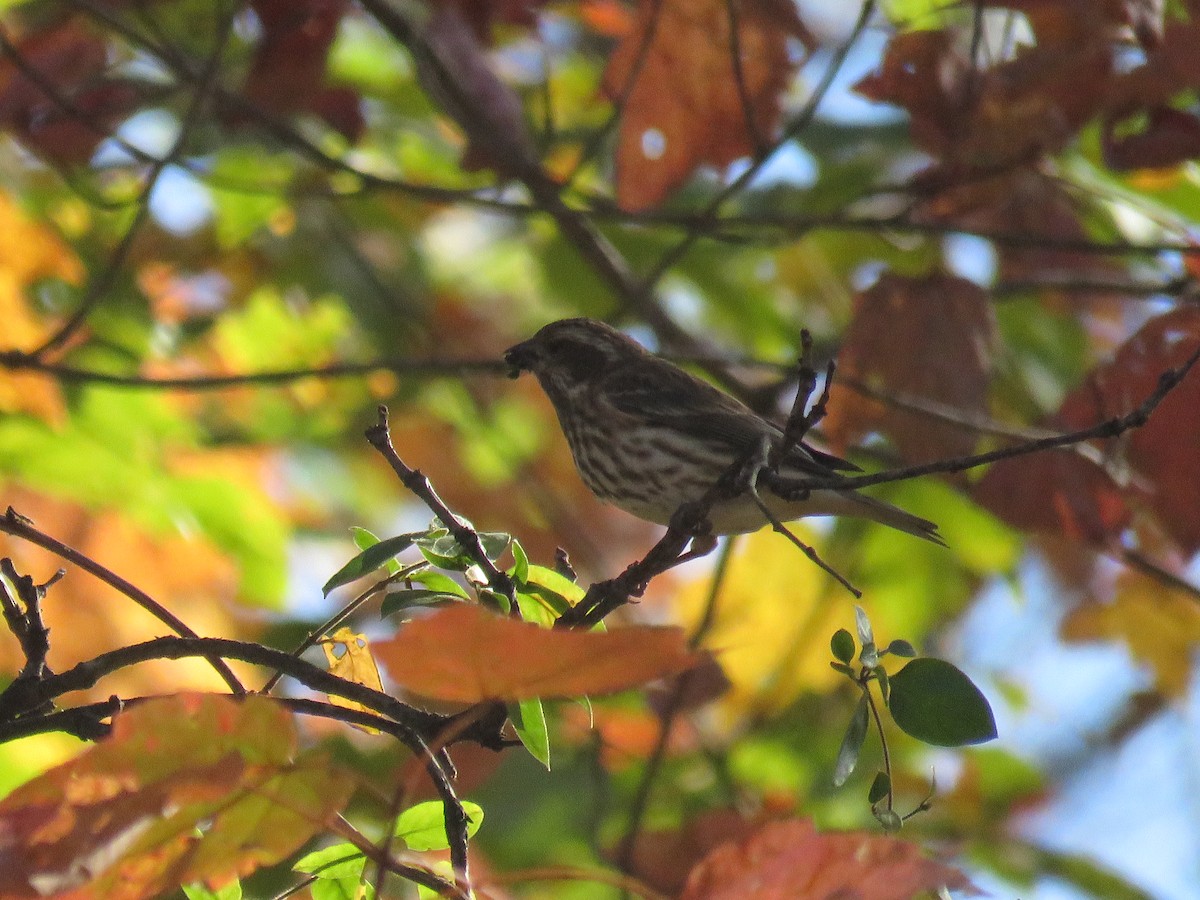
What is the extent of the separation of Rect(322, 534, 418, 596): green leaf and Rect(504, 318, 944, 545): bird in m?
2.40

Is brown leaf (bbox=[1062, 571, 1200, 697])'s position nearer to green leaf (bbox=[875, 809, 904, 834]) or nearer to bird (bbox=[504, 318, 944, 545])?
bird (bbox=[504, 318, 944, 545])

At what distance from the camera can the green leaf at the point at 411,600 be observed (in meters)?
2.30

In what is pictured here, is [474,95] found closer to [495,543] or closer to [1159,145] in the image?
[1159,145]

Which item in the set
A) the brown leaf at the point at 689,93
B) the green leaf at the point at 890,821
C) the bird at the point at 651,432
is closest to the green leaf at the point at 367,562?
the green leaf at the point at 890,821

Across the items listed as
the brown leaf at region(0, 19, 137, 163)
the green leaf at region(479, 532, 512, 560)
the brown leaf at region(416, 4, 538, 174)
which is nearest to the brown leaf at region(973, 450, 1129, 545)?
the brown leaf at region(416, 4, 538, 174)

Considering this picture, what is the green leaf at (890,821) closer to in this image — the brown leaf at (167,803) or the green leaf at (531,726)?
the green leaf at (531,726)

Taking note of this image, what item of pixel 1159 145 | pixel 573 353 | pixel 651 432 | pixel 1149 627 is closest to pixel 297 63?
pixel 573 353

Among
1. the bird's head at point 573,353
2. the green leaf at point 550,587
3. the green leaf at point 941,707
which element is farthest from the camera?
the bird's head at point 573,353

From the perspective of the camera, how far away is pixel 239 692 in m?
2.45

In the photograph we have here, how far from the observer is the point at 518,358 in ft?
18.2

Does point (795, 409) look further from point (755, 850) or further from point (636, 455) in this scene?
point (636, 455)

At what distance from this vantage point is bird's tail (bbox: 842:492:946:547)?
14.8ft

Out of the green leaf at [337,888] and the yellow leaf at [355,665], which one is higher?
the yellow leaf at [355,665]

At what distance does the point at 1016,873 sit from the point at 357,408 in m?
4.39
